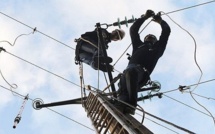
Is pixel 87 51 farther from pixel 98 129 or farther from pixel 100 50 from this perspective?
pixel 98 129

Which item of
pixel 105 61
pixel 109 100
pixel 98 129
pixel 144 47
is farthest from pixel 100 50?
pixel 98 129

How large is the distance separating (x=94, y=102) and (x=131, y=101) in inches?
34.3

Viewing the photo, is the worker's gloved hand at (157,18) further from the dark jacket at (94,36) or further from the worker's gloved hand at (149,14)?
the dark jacket at (94,36)

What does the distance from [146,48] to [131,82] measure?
3.69 ft

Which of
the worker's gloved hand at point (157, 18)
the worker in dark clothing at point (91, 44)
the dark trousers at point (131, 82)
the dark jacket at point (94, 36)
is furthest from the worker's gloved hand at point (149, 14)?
the dark jacket at point (94, 36)

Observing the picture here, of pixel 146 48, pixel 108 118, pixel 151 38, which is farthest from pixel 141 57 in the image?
pixel 108 118

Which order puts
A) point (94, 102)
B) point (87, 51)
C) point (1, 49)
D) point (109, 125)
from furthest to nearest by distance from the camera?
1. point (1, 49)
2. point (87, 51)
3. point (94, 102)
4. point (109, 125)

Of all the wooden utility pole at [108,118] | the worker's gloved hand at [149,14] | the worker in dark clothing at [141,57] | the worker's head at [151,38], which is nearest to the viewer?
the wooden utility pole at [108,118]

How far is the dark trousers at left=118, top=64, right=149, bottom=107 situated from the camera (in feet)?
20.9

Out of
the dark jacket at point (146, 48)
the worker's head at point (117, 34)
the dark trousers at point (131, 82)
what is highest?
the worker's head at point (117, 34)

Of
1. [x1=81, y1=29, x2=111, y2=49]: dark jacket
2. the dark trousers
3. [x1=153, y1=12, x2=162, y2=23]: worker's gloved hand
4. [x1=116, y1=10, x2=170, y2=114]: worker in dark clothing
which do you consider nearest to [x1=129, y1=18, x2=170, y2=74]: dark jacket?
[x1=116, y1=10, x2=170, y2=114]: worker in dark clothing

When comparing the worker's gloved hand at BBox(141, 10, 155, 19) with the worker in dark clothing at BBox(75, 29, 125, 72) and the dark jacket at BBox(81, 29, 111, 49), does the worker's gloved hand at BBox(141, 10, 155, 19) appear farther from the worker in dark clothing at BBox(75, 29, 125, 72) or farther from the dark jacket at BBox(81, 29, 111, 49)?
the dark jacket at BBox(81, 29, 111, 49)

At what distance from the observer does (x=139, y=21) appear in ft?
23.6

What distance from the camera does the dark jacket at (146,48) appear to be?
715 centimetres
